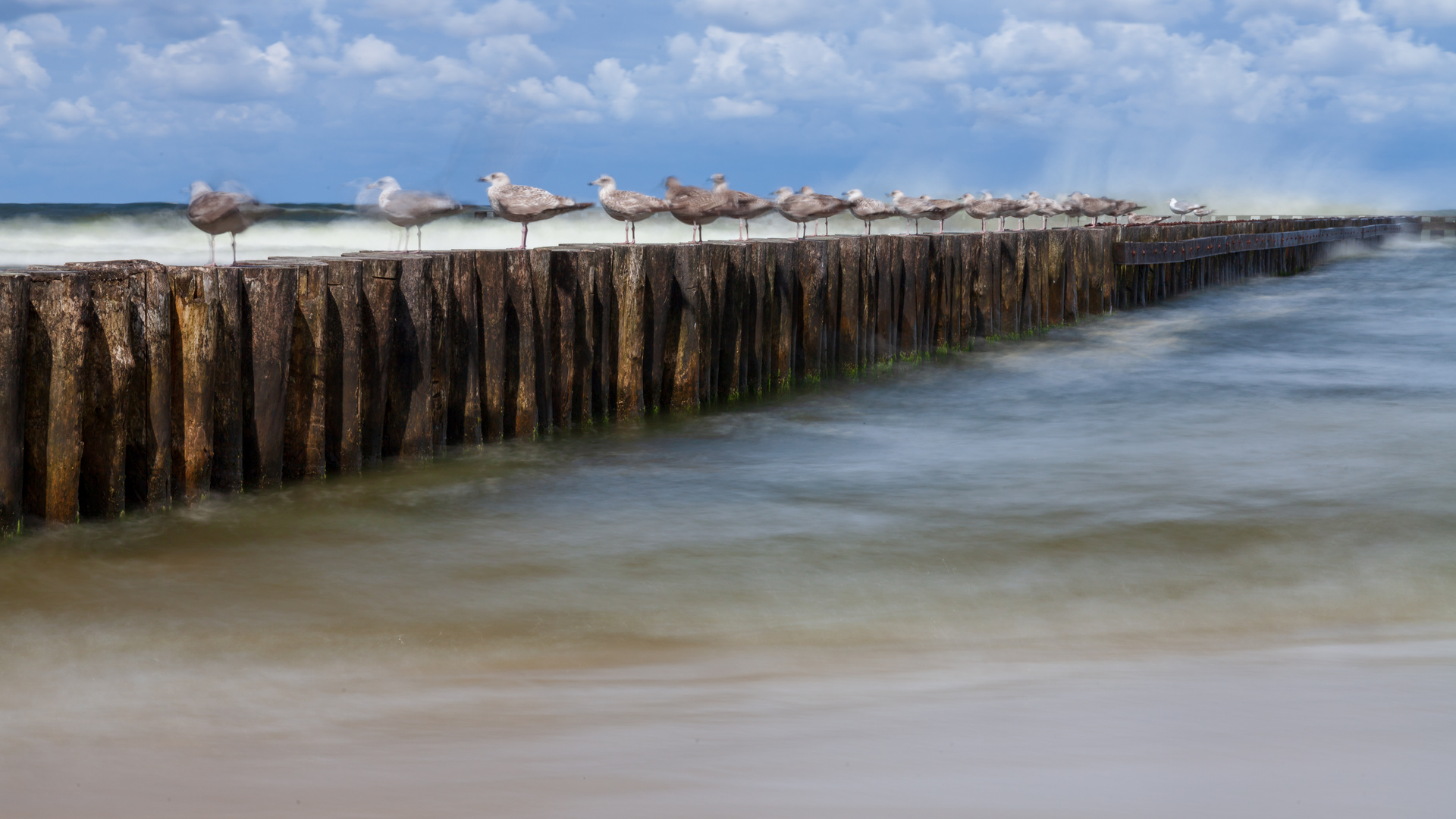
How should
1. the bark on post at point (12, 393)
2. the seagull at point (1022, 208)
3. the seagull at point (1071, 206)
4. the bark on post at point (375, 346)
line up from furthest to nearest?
the seagull at point (1071, 206), the seagull at point (1022, 208), the bark on post at point (375, 346), the bark on post at point (12, 393)

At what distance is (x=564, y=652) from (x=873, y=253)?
6.90 m

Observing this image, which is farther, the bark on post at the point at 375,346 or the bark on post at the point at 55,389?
the bark on post at the point at 375,346

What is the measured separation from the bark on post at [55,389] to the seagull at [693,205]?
24.8ft

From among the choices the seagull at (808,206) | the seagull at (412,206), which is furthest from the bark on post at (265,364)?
the seagull at (808,206)

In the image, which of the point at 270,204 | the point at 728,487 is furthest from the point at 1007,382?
the point at 270,204

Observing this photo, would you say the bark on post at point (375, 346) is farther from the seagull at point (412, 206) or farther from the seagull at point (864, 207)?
the seagull at point (864, 207)

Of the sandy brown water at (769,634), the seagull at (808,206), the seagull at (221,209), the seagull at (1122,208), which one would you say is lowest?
the sandy brown water at (769,634)

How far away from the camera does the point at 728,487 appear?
6.17 m

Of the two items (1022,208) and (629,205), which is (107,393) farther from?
(1022,208)

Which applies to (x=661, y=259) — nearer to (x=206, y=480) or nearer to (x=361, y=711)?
(x=206, y=480)

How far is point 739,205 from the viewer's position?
43.7 ft

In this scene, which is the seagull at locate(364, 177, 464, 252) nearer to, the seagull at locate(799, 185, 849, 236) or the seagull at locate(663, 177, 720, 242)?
the seagull at locate(663, 177, 720, 242)

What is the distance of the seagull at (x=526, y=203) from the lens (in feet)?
33.8

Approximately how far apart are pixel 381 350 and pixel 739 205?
300 inches
